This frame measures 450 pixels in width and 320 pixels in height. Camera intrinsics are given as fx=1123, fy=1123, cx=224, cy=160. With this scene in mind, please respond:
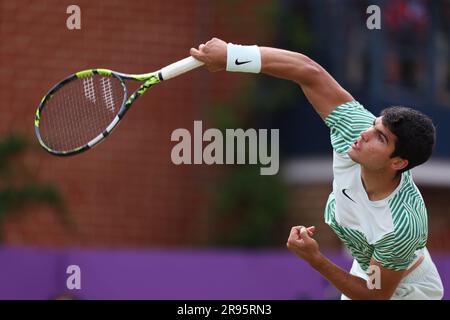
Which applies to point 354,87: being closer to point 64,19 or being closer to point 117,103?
point 64,19

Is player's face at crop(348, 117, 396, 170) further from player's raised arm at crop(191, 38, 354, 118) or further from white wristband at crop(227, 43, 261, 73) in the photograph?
white wristband at crop(227, 43, 261, 73)

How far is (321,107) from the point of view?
219 inches

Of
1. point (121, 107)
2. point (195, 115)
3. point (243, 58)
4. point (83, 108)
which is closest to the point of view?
point (243, 58)

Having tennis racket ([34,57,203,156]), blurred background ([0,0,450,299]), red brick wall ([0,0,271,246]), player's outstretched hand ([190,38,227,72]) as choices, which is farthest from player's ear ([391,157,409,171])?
red brick wall ([0,0,271,246])

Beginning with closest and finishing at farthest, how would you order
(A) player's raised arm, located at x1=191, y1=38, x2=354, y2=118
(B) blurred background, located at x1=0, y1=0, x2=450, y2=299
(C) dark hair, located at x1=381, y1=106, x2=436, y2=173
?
(C) dark hair, located at x1=381, y1=106, x2=436, y2=173 → (A) player's raised arm, located at x1=191, y1=38, x2=354, y2=118 → (B) blurred background, located at x1=0, y1=0, x2=450, y2=299

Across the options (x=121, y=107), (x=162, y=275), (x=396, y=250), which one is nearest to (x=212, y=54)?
(x=121, y=107)

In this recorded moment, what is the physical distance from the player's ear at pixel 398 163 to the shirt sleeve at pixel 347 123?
233 mm

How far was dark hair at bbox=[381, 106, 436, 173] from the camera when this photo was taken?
528cm

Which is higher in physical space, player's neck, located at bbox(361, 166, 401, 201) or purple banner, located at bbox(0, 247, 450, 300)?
player's neck, located at bbox(361, 166, 401, 201)

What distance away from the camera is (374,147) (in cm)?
530

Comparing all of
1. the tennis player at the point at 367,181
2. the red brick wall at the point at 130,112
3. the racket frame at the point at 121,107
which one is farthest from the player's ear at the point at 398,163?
the red brick wall at the point at 130,112

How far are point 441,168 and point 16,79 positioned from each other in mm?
4306

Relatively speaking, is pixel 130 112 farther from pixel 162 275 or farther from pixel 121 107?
pixel 121 107

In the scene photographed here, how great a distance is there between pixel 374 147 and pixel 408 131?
0.18m
